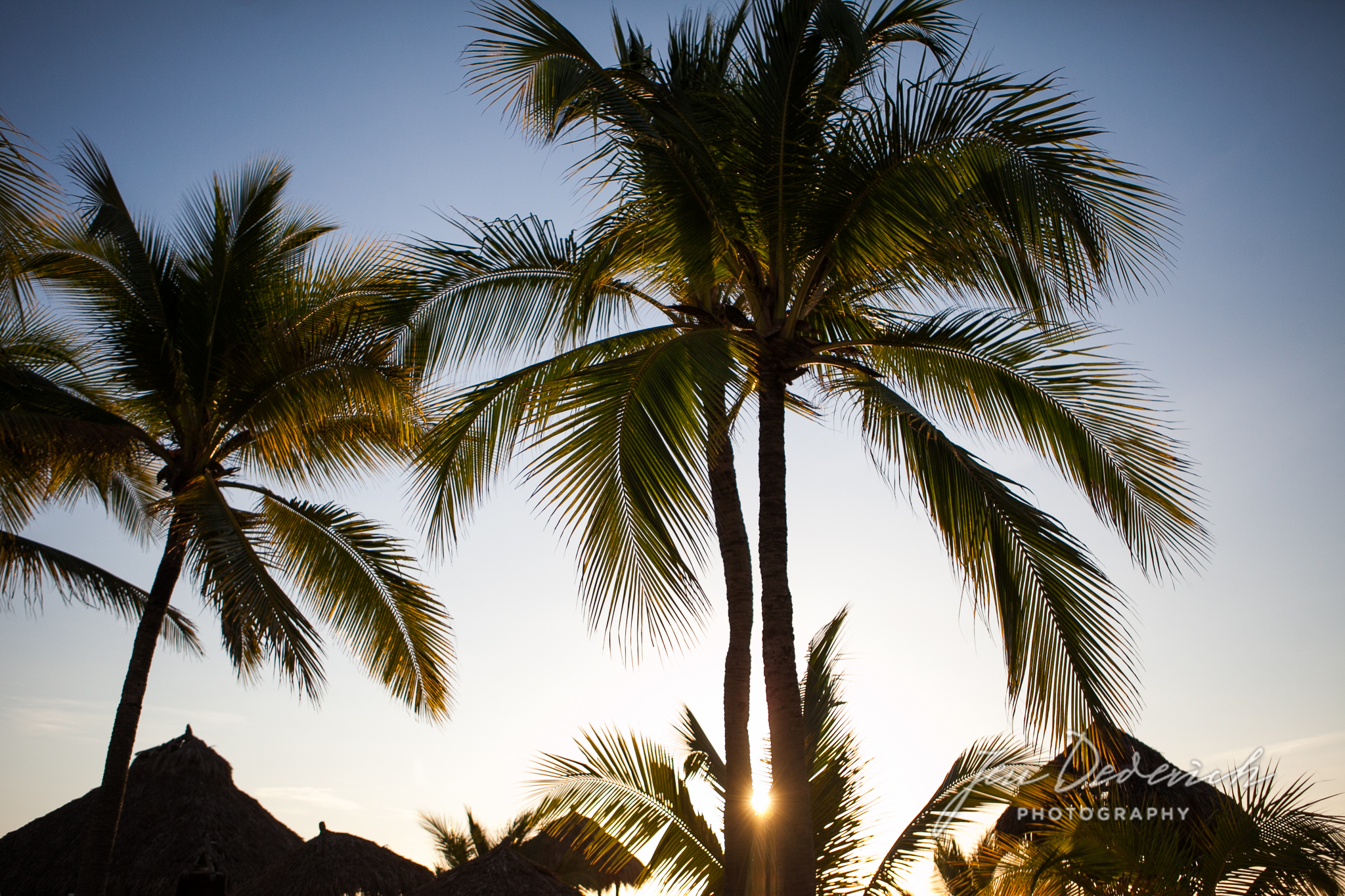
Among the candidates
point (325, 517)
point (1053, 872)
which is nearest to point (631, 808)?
point (1053, 872)

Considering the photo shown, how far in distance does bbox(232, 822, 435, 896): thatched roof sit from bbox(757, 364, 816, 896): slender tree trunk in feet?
33.5

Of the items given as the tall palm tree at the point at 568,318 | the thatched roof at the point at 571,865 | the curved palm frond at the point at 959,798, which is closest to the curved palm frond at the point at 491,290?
the tall palm tree at the point at 568,318

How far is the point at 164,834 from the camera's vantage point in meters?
14.6

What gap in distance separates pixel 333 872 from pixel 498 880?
3.11m

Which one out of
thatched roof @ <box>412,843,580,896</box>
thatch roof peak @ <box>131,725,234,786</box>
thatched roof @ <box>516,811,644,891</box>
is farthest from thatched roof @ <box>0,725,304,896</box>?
thatched roof @ <box>516,811,644,891</box>

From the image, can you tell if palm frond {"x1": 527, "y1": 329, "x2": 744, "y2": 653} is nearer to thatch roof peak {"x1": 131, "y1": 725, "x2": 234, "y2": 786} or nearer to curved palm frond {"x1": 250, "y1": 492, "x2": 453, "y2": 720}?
curved palm frond {"x1": 250, "y1": 492, "x2": 453, "y2": 720}

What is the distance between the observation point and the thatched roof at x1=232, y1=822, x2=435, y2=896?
43.4ft

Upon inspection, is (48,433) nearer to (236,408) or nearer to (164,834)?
(236,408)

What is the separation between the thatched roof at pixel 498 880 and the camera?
1187 cm

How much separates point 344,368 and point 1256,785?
788 centimetres

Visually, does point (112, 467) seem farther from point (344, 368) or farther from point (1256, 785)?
point (1256, 785)

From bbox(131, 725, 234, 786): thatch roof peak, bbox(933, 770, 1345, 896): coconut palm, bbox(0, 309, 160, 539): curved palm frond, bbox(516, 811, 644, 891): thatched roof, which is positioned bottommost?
bbox(933, 770, 1345, 896): coconut palm

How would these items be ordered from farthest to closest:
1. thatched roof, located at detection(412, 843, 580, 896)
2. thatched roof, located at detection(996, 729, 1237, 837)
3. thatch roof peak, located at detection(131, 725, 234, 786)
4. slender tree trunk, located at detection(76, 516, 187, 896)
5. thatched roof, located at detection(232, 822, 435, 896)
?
thatch roof peak, located at detection(131, 725, 234, 786) → thatched roof, located at detection(232, 822, 435, 896) → thatched roof, located at detection(412, 843, 580, 896) → thatched roof, located at detection(996, 729, 1237, 837) → slender tree trunk, located at detection(76, 516, 187, 896)

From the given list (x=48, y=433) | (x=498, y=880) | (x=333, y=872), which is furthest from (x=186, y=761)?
(x=48, y=433)
